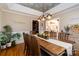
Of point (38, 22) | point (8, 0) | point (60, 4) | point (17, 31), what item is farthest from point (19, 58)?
point (60, 4)

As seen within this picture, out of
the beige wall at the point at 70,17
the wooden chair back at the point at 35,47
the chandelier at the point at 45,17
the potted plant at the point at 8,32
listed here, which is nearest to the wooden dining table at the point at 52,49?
the wooden chair back at the point at 35,47

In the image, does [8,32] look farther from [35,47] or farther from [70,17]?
[70,17]

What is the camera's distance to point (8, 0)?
1692 mm

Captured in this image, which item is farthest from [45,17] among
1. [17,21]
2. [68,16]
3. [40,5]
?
[17,21]

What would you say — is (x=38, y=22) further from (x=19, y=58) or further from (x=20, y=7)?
(x=19, y=58)

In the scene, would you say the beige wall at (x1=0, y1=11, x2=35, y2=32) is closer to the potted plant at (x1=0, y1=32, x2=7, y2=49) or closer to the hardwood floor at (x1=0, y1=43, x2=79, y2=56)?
the potted plant at (x1=0, y1=32, x2=7, y2=49)

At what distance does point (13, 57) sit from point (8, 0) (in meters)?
1.10

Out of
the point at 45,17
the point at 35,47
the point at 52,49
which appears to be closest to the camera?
the point at 52,49

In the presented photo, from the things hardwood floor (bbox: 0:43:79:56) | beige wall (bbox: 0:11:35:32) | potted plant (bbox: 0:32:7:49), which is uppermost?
beige wall (bbox: 0:11:35:32)

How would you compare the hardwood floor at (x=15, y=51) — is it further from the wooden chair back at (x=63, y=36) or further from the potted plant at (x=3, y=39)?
the wooden chair back at (x=63, y=36)

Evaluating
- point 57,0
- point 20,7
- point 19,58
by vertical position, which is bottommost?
point 19,58

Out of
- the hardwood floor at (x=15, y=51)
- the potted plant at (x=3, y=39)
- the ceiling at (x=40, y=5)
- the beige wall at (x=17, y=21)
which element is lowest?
the hardwood floor at (x=15, y=51)

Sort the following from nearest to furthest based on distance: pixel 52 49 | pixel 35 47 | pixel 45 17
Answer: pixel 52 49, pixel 35 47, pixel 45 17

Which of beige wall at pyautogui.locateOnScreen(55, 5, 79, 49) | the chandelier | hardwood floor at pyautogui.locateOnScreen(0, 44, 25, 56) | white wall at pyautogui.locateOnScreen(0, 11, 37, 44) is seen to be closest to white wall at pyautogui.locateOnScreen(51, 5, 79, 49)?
beige wall at pyautogui.locateOnScreen(55, 5, 79, 49)
